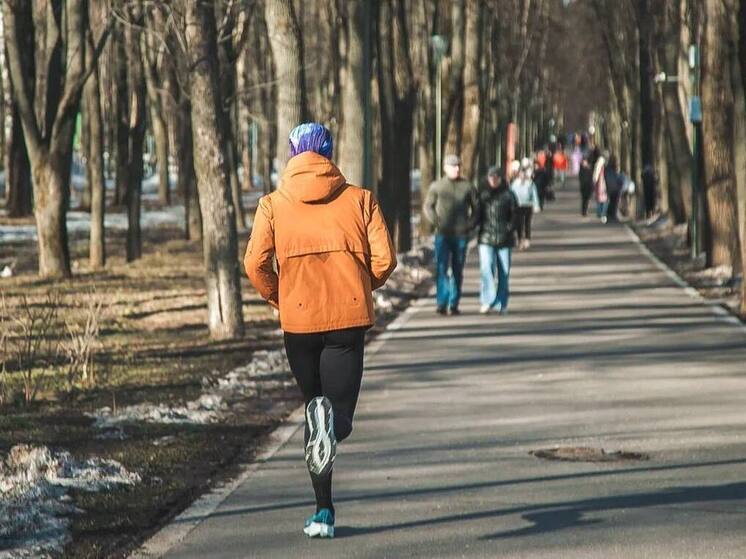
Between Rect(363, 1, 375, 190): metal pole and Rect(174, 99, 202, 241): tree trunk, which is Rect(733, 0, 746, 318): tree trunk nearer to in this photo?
Rect(363, 1, 375, 190): metal pole

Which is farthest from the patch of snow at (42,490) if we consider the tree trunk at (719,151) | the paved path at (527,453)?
the tree trunk at (719,151)

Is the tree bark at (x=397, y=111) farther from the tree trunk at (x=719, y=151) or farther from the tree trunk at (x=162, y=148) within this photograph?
the tree trunk at (x=162, y=148)

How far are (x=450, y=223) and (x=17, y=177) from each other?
25.2 meters

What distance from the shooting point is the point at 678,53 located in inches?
1572

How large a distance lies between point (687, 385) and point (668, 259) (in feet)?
63.8

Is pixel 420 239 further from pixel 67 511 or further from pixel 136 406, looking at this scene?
pixel 67 511

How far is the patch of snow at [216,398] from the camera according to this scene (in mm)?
12344

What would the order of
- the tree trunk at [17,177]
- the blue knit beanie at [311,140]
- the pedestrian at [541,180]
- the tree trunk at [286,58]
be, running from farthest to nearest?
1. the pedestrian at [541,180]
2. the tree trunk at [17,177]
3. the tree trunk at [286,58]
4. the blue knit beanie at [311,140]

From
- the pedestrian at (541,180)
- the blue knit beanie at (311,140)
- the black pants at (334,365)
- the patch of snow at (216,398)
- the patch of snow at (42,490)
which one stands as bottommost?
the pedestrian at (541,180)

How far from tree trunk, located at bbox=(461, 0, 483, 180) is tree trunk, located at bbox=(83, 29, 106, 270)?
9909 mm

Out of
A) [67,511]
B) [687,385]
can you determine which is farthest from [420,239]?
[67,511]

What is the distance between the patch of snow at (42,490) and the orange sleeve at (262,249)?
4.61ft

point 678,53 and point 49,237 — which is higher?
point 678,53

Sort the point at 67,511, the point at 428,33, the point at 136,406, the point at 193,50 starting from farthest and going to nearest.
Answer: the point at 428,33 < the point at 193,50 < the point at 136,406 < the point at 67,511
